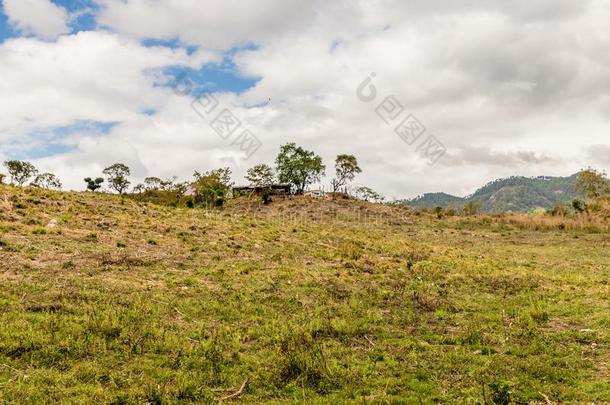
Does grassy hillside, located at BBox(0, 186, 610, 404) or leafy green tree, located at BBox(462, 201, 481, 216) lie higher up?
leafy green tree, located at BBox(462, 201, 481, 216)

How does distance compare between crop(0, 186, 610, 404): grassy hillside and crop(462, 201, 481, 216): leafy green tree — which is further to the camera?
crop(462, 201, 481, 216): leafy green tree

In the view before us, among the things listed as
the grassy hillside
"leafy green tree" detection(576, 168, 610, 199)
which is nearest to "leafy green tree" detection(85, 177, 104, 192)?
the grassy hillside

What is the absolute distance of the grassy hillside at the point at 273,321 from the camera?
893 cm

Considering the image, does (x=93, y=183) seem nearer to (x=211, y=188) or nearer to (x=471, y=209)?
(x=211, y=188)

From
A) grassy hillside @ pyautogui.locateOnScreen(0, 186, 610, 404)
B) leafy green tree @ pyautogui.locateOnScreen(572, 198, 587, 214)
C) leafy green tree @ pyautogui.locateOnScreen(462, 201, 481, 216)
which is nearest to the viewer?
grassy hillside @ pyautogui.locateOnScreen(0, 186, 610, 404)

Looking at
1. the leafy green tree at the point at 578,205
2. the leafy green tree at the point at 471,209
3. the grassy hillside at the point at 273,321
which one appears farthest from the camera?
the leafy green tree at the point at 471,209

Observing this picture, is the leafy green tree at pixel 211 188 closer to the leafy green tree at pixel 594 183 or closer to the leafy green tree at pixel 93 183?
the leafy green tree at pixel 93 183

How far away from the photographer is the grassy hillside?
352 inches

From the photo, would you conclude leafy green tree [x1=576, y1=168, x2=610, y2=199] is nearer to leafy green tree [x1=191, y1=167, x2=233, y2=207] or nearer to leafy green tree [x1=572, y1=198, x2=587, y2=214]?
leafy green tree [x1=572, y1=198, x2=587, y2=214]

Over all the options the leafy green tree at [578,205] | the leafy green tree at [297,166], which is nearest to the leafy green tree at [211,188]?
the leafy green tree at [297,166]

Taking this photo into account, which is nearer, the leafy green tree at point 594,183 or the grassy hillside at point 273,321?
the grassy hillside at point 273,321

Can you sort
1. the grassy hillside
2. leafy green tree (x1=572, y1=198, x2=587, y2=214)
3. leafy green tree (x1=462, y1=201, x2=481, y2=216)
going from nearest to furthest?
1. the grassy hillside
2. leafy green tree (x1=572, y1=198, x2=587, y2=214)
3. leafy green tree (x1=462, y1=201, x2=481, y2=216)

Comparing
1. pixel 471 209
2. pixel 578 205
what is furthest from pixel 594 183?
pixel 471 209

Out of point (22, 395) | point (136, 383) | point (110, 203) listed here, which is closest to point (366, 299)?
point (136, 383)
